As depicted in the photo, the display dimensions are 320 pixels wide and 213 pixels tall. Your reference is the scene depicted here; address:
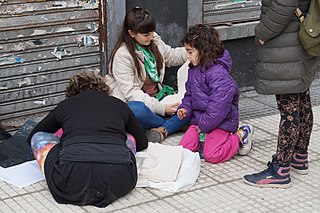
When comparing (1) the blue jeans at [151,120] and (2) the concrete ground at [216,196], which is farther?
(1) the blue jeans at [151,120]

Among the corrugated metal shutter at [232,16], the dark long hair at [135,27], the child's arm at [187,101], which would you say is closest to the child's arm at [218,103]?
the child's arm at [187,101]

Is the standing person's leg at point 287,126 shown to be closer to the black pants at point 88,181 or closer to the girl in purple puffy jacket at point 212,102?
the girl in purple puffy jacket at point 212,102

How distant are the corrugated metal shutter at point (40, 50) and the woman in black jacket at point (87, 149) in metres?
1.02

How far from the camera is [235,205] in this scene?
4.80m

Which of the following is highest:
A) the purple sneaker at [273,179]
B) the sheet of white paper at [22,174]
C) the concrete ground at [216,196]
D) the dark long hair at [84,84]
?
the dark long hair at [84,84]

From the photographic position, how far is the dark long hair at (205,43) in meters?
5.45

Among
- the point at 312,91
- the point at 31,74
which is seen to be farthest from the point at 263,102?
the point at 31,74

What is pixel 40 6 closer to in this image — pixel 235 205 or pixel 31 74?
pixel 31 74

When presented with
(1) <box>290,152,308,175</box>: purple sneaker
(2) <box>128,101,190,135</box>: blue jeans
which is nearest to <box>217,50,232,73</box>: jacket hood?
→ (2) <box>128,101,190,135</box>: blue jeans

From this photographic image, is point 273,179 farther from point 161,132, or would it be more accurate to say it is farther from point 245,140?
point 161,132

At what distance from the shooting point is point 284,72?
4781mm

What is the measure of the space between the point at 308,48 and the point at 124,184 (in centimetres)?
145

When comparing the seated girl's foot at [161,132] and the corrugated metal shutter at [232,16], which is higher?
the corrugated metal shutter at [232,16]

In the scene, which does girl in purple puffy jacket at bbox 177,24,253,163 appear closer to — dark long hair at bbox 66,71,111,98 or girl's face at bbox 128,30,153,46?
girl's face at bbox 128,30,153,46
